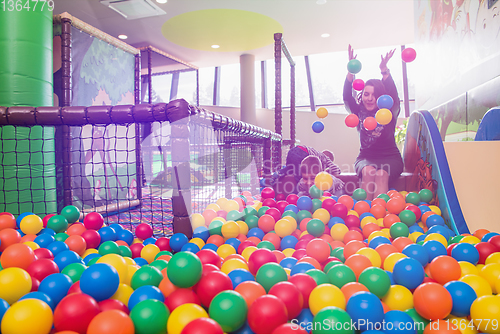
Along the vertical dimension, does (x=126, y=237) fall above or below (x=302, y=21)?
below

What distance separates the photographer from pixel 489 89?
2.00 meters

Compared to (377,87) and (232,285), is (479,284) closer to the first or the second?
(232,285)

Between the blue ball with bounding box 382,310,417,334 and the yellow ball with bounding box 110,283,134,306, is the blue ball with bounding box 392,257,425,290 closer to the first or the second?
the blue ball with bounding box 382,310,417,334

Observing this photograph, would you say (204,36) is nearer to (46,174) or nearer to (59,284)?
(46,174)

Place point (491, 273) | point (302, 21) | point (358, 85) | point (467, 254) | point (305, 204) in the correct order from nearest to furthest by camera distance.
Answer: point (491, 273) → point (467, 254) → point (305, 204) → point (358, 85) → point (302, 21)

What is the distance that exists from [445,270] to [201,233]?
3.35 ft

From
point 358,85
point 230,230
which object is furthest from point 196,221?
point 358,85

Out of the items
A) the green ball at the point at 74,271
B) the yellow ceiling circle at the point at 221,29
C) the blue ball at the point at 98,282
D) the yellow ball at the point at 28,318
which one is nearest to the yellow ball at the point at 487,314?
the blue ball at the point at 98,282

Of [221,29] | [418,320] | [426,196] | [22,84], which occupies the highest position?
[221,29]

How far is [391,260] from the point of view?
105cm

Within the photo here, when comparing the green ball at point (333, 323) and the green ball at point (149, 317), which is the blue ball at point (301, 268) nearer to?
the green ball at point (333, 323)

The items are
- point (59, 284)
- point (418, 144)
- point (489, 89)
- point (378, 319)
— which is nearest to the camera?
point (378, 319)

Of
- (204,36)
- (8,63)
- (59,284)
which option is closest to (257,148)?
(8,63)

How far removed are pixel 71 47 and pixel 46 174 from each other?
1.21m
